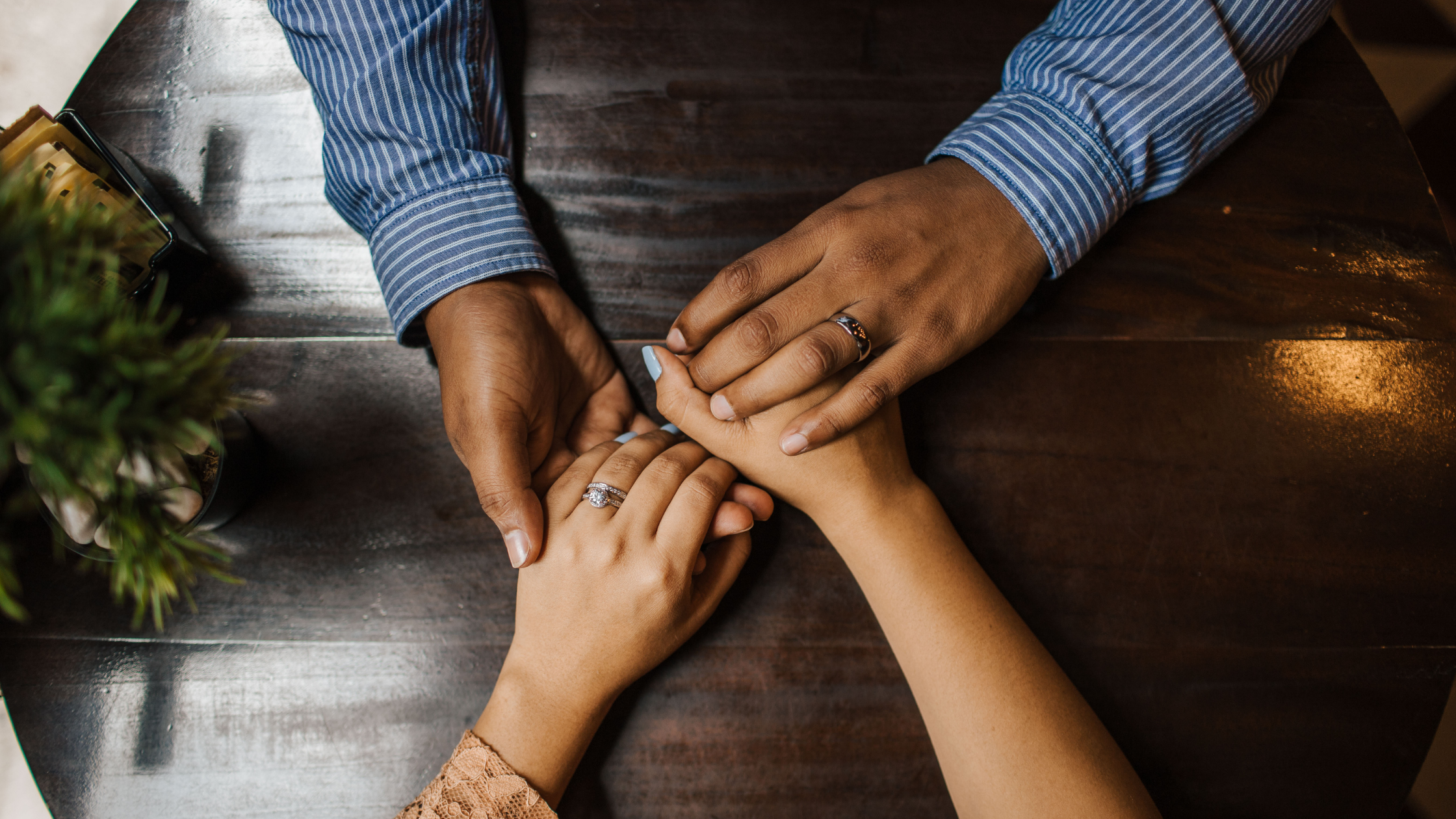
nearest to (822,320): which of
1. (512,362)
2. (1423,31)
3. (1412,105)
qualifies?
(512,362)

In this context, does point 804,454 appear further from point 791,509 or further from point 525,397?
point 525,397

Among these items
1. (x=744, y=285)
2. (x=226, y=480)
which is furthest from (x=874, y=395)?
(x=226, y=480)

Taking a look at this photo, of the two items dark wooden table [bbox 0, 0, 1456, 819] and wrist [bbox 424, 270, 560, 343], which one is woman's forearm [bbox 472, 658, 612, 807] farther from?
wrist [bbox 424, 270, 560, 343]

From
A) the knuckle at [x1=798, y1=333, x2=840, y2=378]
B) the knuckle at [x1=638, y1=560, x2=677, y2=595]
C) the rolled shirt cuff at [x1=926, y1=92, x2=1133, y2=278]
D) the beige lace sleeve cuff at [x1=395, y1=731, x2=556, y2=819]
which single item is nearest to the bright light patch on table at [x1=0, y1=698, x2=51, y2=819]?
the beige lace sleeve cuff at [x1=395, y1=731, x2=556, y2=819]

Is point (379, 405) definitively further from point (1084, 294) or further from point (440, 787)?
point (1084, 294)

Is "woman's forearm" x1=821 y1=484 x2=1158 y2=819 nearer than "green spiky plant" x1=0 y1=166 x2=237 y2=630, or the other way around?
"green spiky plant" x1=0 y1=166 x2=237 y2=630

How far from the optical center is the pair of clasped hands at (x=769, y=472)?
65 cm

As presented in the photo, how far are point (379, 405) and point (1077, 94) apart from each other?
2.93 ft

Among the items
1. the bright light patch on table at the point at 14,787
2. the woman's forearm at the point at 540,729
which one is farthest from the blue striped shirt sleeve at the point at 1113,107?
the bright light patch on table at the point at 14,787

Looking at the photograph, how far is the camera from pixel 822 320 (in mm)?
721

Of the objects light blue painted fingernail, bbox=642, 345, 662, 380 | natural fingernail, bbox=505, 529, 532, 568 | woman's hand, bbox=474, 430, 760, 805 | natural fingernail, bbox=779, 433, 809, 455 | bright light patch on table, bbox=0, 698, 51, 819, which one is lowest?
bright light patch on table, bbox=0, 698, 51, 819

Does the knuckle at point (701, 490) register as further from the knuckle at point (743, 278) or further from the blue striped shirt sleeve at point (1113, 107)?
the blue striped shirt sleeve at point (1113, 107)

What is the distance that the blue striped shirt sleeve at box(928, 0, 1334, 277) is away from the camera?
29.9 inches

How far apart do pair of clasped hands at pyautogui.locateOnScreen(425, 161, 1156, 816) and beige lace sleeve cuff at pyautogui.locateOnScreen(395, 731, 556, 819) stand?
1 centimetres
